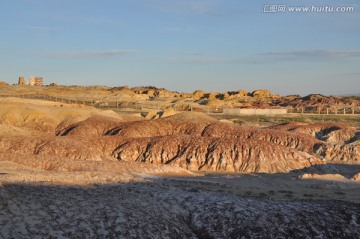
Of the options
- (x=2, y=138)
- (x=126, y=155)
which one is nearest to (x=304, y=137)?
(x=126, y=155)

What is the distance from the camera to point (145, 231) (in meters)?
7.23

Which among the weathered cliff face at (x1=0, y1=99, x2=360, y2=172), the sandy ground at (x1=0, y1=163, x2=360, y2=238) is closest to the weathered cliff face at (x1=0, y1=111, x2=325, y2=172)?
the weathered cliff face at (x1=0, y1=99, x2=360, y2=172)

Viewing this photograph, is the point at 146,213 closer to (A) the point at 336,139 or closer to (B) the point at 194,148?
(B) the point at 194,148

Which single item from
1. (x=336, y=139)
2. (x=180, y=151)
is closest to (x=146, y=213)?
(x=180, y=151)

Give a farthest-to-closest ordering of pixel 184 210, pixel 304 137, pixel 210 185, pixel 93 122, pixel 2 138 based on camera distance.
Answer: pixel 93 122, pixel 304 137, pixel 2 138, pixel 210 185, pixel 184 210

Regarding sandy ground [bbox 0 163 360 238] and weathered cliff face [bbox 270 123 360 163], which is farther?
weathered cliff face [bbox 270 123 360 163]

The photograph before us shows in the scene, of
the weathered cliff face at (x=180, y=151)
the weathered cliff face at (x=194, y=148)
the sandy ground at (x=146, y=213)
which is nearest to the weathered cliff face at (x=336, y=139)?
the weathered cliff face at (x=194, y=148)

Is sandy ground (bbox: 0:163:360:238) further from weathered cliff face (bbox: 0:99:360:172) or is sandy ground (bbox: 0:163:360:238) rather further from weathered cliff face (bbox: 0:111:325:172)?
weathered cliff face (bbox: 0:111:325:172)

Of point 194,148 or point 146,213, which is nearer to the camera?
point 146,213

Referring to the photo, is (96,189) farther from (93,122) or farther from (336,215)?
(93,122)

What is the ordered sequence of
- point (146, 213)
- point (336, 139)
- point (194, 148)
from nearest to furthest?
point (146, 213) < point (194, 148) < point (336, 139)

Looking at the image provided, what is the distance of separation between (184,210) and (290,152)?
14422 millimetres

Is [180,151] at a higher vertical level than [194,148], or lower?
lower

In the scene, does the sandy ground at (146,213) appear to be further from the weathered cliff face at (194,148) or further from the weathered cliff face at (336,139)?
the weathered cliff face at (336,139)
